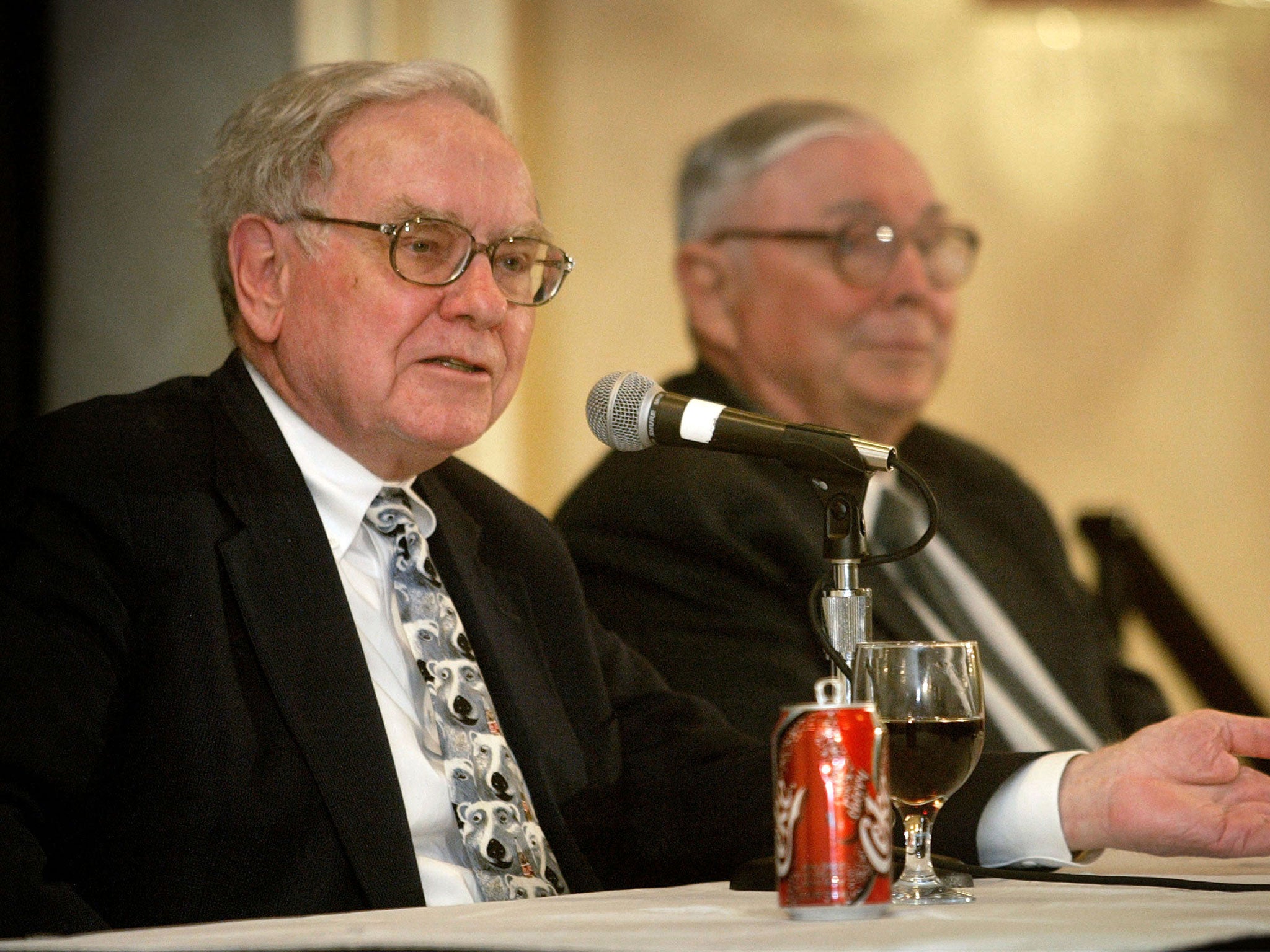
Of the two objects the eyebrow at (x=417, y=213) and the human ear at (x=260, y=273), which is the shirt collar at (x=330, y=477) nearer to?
the human ear at (x=260, y=273)

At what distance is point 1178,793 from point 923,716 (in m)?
0.28

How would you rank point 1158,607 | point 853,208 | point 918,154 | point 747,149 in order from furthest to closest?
point 918,154 < point 1158,607 < point 747,149 < point 853,208

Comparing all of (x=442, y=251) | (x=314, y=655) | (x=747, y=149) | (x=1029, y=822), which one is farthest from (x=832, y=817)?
(x=747, y=149)

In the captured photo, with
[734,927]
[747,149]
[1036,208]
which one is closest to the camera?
[734,927]

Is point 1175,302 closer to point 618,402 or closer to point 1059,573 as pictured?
point 1059,573

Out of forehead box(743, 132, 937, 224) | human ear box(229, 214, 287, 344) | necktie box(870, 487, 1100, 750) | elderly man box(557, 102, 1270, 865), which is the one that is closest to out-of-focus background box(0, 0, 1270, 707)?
elderly man box(557, 102, 1270, 865)

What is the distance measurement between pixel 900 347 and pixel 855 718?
195 centimetres

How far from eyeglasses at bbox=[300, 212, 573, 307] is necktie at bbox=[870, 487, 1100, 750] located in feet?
3.29

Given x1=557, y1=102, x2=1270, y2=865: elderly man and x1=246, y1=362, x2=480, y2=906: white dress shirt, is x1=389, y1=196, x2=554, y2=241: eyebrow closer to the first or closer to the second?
x1=246, y1=362, x2=480, y2=906: white dress shirt

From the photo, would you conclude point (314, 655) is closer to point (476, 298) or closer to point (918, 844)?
point (476, 298)

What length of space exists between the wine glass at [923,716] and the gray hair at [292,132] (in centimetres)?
88

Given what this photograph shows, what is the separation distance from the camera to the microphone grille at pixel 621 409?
4.22 feet

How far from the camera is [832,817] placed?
943mm

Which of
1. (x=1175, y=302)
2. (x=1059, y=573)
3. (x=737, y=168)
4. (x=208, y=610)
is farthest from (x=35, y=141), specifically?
(x=1175, y=302)
